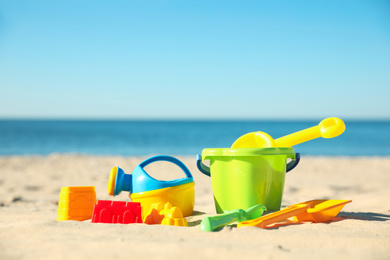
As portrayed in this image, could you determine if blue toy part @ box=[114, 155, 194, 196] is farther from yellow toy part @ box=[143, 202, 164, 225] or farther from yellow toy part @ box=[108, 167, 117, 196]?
yellow toy part @ box=[143, 202, 164, 225]

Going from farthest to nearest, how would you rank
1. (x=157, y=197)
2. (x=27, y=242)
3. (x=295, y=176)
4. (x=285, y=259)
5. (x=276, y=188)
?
(x=295, y=176)
(x=276, y=188)
(x=157, y=197)
(x=27, y=242)
(x=285, y=259)

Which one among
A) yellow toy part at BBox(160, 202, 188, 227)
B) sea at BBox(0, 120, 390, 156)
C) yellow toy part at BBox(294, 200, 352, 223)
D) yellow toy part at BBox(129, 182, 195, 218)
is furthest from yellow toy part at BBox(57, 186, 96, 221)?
sea at BBox(0, 120, 390, 156)

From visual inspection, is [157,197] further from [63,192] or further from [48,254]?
[48,254]

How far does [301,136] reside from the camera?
2684mm

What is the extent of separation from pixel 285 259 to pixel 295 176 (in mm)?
4530

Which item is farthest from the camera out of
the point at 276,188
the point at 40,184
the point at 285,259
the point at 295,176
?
the point at 295,176

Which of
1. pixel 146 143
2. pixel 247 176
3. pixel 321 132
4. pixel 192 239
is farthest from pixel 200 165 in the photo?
pixel 146 143

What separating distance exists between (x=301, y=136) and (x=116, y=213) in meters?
1.39

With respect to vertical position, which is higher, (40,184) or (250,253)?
(250,253)

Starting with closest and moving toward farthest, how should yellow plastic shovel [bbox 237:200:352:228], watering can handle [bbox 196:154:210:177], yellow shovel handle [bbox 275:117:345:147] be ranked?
yellow plastic shovel [bbox 237:200:352:228], yellow shovel handle [bbox 275:117:345:147], watering can handle [bbox 196:154:210:177]

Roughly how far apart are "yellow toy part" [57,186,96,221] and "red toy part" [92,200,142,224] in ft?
0.74

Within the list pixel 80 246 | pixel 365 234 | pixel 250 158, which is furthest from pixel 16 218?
pixel 365 234

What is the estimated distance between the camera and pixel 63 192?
2447mm

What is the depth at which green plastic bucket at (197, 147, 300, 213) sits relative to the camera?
→ 2451 millimetres
